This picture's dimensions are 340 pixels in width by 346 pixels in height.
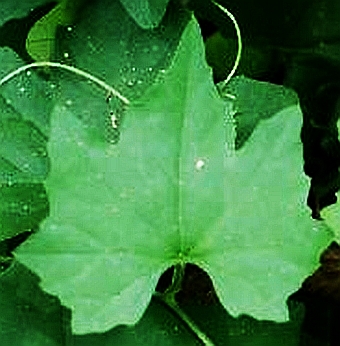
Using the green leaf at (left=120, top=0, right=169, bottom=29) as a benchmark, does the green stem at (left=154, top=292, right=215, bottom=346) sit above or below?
below

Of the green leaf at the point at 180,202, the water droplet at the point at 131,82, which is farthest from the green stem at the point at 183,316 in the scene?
the water droplet at the point at 131,82

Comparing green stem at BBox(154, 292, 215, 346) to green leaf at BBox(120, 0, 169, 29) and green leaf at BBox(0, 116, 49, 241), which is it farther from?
green leaf at BBox(120, 0, 169, 29)

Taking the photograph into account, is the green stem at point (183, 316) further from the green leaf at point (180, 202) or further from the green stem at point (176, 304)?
the green leaf at point (180, 202)

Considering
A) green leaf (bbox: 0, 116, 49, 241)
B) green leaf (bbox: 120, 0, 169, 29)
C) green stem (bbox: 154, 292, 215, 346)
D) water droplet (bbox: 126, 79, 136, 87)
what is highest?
green leaf (bbox: 120, 0, 169, 29)

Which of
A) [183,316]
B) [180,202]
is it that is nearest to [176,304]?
[183,316]

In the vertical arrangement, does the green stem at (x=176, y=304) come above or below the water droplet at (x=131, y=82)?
below

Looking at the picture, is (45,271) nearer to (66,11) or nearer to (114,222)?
(114,222)

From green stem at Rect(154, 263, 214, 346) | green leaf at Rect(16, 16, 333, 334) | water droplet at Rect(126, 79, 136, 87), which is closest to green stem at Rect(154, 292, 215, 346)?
green stem at Rect(154, 263, 214, 346)

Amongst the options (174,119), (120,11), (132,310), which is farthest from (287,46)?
(132,310)

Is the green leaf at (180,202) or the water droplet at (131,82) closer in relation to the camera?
the green leaf at (180,202)
